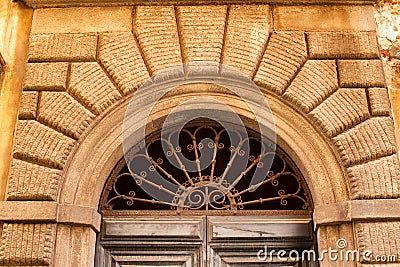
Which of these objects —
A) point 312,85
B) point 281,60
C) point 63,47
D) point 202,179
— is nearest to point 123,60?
point 63,47

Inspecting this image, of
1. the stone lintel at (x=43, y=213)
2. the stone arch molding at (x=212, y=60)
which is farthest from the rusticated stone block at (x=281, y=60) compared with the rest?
the stone lintel at (x=43, y=213)

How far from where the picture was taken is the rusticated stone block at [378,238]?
3832mm

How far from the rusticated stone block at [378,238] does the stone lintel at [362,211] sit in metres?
0.05

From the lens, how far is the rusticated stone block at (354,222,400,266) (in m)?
3.83

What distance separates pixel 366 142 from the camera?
416 centimetres

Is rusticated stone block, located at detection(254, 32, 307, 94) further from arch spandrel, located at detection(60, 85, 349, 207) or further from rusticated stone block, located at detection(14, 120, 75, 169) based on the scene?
rusticated stone block, located at detection(14, 120, 75, 169)

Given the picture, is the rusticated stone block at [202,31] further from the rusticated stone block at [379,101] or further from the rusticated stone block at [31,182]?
the rusticated stone block at [31,182]

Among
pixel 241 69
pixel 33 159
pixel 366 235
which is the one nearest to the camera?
pixel 366 235

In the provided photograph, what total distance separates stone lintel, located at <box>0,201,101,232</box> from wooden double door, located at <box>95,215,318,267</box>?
0.31m

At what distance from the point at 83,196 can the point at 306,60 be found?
2.06 m

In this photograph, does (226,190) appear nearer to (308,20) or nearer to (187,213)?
(187,213)

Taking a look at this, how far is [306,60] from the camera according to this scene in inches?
177

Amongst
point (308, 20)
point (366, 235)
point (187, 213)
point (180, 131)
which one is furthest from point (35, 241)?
point (308, 20)

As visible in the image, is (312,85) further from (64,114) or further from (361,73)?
(64,114)
